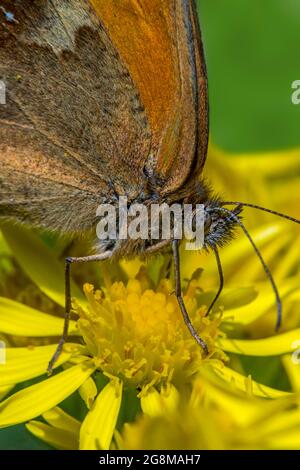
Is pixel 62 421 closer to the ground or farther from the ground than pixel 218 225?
closer to the ground

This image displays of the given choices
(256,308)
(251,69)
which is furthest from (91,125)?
(251,69)

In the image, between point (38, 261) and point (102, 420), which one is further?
point (38, 261)

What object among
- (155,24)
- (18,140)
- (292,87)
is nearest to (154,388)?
(18,140)

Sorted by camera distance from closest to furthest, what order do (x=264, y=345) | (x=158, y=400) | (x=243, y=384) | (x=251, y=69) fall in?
(x=158, y=400) → (x=243, y=384) → (x=264, y=345) → (x=251, y=69)

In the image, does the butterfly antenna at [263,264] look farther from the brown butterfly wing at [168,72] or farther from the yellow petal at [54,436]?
the yellow petal at [54,436]

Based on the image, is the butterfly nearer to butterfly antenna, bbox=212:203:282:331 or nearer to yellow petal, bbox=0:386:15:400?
butterfly antenna, bbox=212:203:282:331

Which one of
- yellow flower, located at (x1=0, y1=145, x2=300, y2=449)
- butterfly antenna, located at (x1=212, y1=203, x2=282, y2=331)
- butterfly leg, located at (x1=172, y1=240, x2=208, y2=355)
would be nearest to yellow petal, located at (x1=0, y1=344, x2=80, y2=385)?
yellow flower, located at (x1=0, y1=145, x2=300, y2=449)

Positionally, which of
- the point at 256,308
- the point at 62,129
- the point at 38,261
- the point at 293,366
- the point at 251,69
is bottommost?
the point at 293,366

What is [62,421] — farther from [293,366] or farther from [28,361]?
[293,366]
